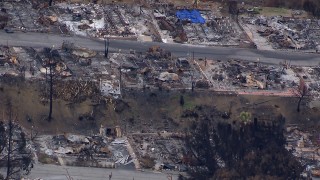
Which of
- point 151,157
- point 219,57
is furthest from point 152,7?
point 151,157

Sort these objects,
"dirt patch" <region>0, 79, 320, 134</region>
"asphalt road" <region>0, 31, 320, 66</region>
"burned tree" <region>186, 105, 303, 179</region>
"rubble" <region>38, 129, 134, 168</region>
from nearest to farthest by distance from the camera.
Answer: "burned tree" <region>186, 105, 303, 179</region>, "rubble" <region>38, 129, 134, 168</region>, "dirt patch" <region>0, 79, 320, 134</region>, "asphalt road" <region>0, 31, 320, 66</region>

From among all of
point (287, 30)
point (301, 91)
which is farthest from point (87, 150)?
point (287, 30)

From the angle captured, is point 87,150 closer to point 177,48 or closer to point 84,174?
point 84,174

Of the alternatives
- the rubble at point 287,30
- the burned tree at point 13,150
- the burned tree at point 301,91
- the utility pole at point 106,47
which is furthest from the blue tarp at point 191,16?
the burned tree at point 13,150

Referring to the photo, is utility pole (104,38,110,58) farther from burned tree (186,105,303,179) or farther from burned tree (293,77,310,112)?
burned tree (293,77,310,112)

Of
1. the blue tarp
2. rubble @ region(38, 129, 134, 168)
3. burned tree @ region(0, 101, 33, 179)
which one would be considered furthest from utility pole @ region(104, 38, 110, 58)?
burned tree @ region(0, 101, 33, 179)

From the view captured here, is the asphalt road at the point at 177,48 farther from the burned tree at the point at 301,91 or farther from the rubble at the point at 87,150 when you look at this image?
the rubble at the point at 87,150
